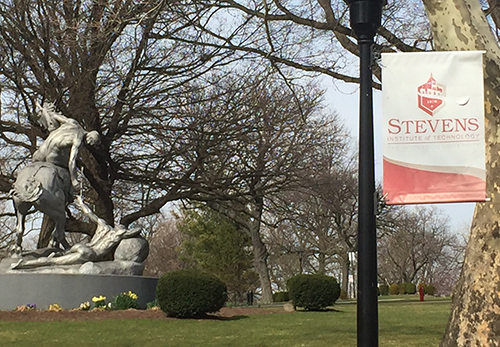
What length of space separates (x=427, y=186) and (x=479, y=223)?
256 cm

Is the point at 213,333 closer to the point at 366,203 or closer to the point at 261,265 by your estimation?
the point at 366,203

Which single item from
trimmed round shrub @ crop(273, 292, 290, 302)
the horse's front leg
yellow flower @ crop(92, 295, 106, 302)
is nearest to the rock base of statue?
yellow flower @ crop(92, 295, 106, 302)

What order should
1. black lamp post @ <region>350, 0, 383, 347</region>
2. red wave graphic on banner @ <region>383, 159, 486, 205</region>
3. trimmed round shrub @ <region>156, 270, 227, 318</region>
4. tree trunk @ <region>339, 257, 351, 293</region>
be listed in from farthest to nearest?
tree trunk @ <region>339, 257, 351, 293</region> < trimmed round shrub @ <region>156, 270, 227, 318</region> < red wave graphic on banner @ <region>383, 159, 486, 205</region> < black lamp post @ <region>350, 0, 383, 347</region>

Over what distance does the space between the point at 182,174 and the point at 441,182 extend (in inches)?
750

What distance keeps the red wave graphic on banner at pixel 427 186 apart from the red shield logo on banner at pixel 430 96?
1.52 ft

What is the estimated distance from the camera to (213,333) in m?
12.0

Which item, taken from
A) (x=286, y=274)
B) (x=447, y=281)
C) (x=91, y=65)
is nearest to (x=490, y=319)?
(x=91, y=65)

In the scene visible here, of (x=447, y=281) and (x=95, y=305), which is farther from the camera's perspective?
(x=447, y=281)

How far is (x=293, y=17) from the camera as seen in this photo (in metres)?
12.1

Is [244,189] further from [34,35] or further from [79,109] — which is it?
[34,35]

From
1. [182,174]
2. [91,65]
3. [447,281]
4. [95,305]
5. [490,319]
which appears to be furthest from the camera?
[447,281]

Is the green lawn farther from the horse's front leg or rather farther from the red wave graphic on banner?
Answer: the red wave graphic on banner

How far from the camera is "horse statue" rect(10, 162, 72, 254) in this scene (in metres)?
16.2

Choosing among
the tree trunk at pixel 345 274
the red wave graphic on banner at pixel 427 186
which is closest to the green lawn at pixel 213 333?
the red wave graphic on banner at pixel 427 186
